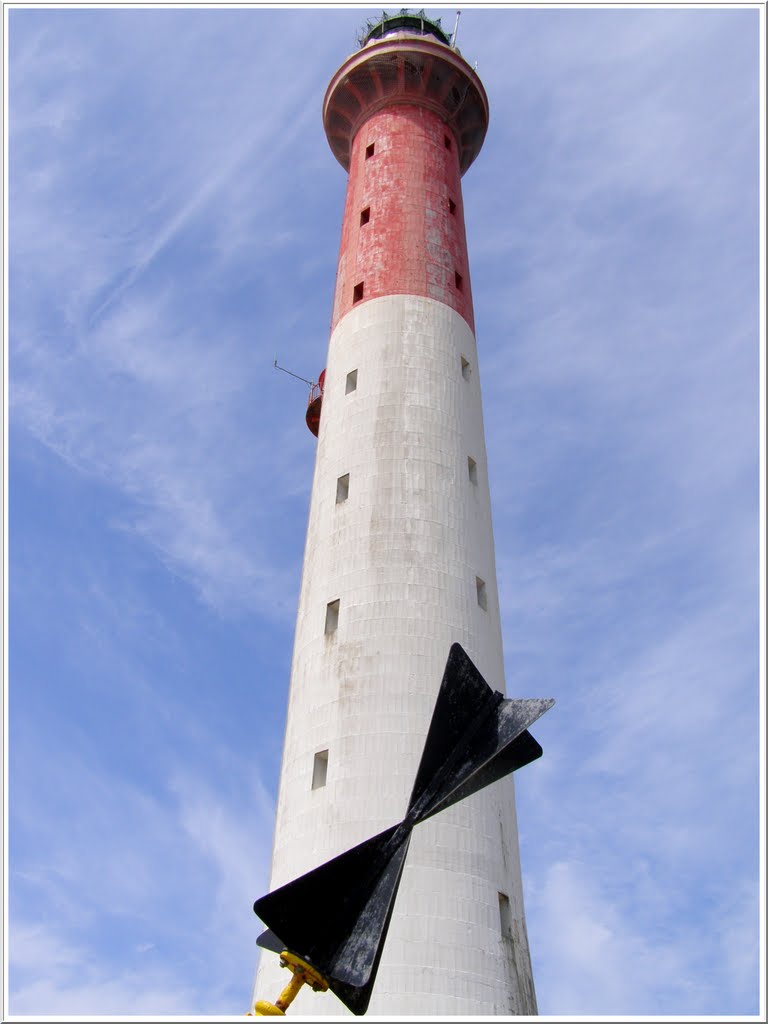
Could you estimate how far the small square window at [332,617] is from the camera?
27.6 metres

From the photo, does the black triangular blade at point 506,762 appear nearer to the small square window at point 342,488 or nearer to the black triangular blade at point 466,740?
the black triangular blade at point 466,740

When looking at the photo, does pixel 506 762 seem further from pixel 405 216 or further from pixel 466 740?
pixel 405 216

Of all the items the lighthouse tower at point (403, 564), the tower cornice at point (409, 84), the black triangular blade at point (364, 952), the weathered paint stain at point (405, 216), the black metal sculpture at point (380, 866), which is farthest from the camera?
the tower cornice at point (409, 84)

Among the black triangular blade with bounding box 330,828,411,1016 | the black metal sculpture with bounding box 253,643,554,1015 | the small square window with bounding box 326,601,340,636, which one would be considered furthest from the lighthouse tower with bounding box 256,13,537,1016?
the black triangular blade with bounding box 330,828,411,1016

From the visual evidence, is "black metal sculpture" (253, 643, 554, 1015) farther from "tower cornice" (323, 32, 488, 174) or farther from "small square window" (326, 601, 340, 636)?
"tower cornice" (323, 32, 488, 174)

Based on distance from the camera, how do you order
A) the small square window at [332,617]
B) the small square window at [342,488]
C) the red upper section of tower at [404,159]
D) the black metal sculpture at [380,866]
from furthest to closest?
the red upper section of tower at [404,159] → the small square window at [342,488] → the small square window at [332,617] → the black metal sculpture at [380,866]

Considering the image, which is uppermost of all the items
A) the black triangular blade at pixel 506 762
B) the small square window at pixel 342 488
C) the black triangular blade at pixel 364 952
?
the small square window at pixel 342 488

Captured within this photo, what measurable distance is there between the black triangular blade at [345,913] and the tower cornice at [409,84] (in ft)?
107

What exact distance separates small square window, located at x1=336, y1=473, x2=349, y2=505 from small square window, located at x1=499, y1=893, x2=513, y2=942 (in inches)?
458

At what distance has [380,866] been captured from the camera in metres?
13.5

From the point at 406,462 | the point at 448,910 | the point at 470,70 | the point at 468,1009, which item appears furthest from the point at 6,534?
the point at 470,70

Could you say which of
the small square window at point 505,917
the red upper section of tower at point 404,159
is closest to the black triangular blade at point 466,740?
the small square window at point 505,917

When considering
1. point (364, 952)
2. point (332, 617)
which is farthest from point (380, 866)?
point (332, 617)

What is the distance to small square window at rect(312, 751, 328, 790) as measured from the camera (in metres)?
25.2
